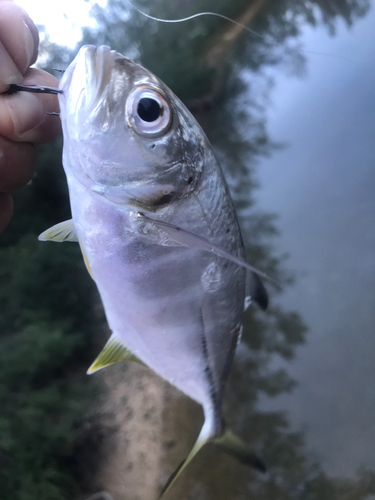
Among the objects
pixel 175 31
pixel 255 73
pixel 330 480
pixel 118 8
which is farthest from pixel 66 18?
pixel 330 480

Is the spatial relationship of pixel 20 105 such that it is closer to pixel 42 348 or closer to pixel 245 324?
pixel 42 348

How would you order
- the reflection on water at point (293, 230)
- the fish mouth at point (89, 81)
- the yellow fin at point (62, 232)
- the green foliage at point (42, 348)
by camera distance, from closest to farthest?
the fish mouth at point (89, 81)
the yellow fin at point (62, 232)
the green foliage at point (42, 348)
the reflection on water at point (293, 230)

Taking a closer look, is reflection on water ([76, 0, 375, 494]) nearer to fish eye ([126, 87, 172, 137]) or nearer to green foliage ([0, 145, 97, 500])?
green foliage ([0, 145, 97, 500])

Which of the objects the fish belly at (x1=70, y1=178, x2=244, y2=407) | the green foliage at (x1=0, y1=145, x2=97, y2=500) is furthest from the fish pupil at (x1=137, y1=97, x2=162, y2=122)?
the green foliage at (x1=0, y1=145, x2=97, y2=500)

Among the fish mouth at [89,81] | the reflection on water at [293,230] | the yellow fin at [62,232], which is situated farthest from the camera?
the reflection on water at [293,230]

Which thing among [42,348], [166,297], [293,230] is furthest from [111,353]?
[293,230]

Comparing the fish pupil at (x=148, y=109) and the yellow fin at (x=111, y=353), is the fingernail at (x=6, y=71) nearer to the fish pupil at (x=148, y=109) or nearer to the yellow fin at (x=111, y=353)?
the fish pupil at (x=148, y=109)

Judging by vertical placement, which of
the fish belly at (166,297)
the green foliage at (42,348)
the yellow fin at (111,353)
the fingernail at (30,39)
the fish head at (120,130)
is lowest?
the green foliage at (42,348)

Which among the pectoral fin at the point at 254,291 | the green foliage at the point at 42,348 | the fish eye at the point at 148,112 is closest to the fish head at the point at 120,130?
the fish eye at the point at 148,112
